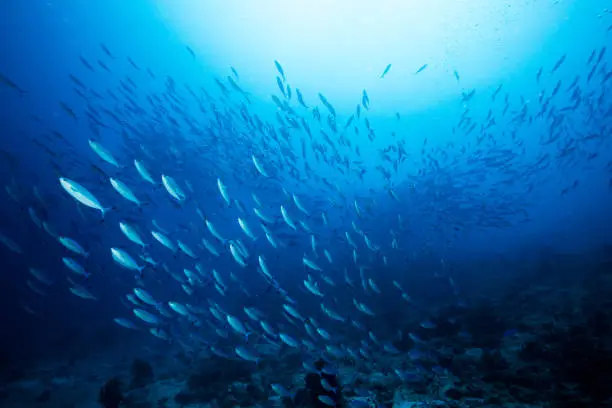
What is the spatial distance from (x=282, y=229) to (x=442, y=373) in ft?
70.2

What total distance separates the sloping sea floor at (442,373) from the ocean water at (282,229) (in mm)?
86

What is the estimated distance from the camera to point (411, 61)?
50.0m

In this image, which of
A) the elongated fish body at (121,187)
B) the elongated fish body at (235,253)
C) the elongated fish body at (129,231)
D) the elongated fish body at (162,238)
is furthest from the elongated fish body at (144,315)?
the elongated fish body at (121,187)

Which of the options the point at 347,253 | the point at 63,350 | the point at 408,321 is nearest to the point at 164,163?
the point at 63,350

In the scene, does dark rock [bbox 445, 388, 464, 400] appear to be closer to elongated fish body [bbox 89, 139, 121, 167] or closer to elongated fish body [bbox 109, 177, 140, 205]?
elongated fish body [bbox 109, 177, 140, 205]

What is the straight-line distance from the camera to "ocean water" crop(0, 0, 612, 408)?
818cm

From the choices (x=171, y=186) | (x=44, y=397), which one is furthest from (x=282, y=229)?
(x=171, y=186)

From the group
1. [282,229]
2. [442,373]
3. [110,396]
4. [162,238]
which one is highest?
[282,229]

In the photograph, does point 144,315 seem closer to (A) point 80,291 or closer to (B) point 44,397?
(A) point 80,291

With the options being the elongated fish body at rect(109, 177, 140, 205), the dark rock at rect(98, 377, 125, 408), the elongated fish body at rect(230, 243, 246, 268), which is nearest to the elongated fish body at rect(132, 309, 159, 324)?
the elongated fish body at rect(230, 243, 246, 268)

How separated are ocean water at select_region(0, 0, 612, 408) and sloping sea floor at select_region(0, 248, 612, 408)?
0.09m

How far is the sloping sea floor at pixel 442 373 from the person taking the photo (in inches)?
278

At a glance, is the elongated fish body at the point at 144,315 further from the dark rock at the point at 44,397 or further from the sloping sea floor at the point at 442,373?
the dark rock at the point at 44,397

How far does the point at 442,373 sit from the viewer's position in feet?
27.1
